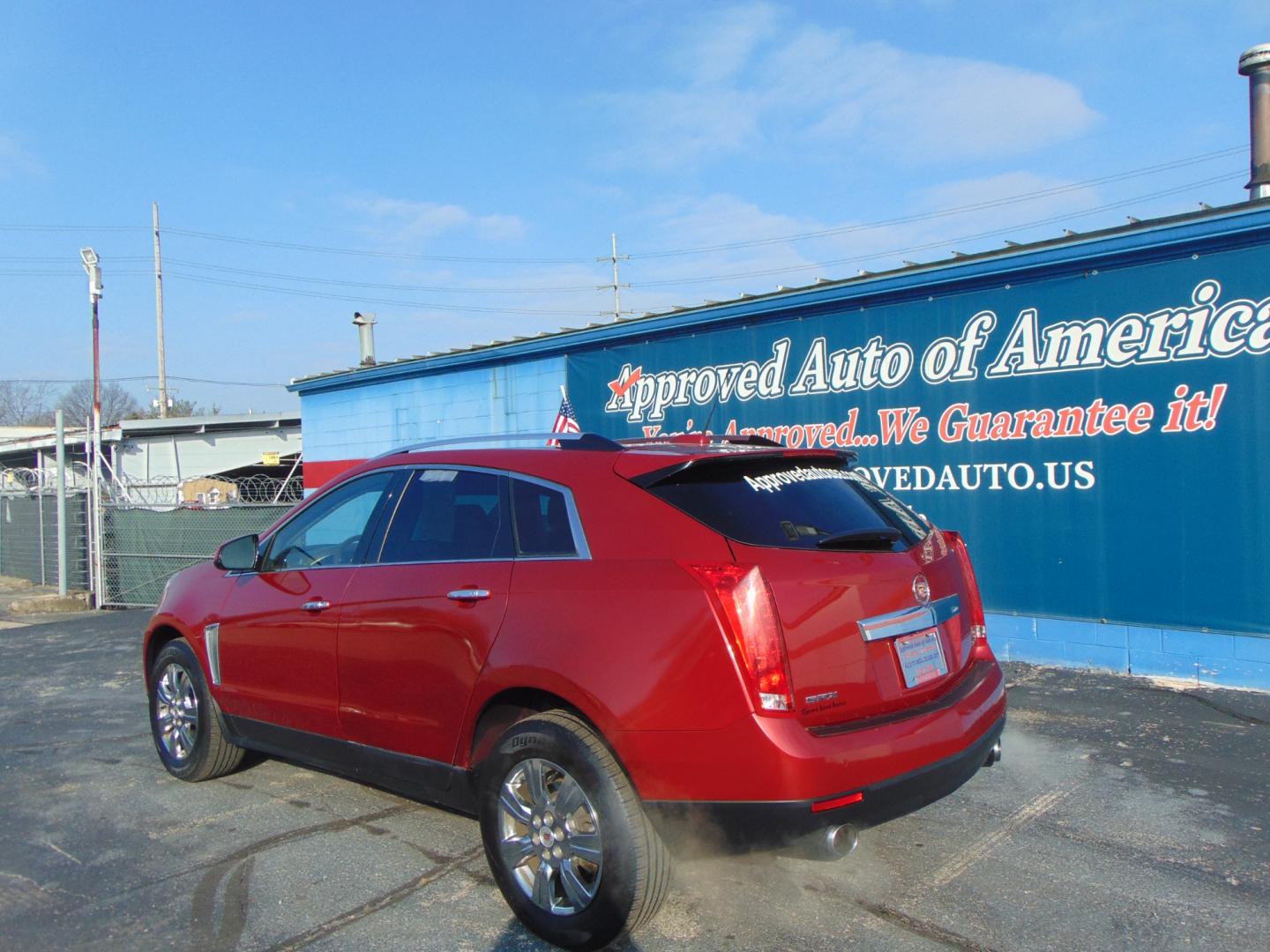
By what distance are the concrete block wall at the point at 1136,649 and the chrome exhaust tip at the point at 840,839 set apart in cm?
505

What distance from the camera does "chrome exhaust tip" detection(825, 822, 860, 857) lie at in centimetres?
316

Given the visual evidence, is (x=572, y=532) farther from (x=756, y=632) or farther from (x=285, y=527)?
(x=285, y=527)

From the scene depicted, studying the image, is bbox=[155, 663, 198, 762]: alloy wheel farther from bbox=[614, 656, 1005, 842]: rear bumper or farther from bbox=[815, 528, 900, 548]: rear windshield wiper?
bbox=[815, 528, 900, 548]: rear windshield wiper

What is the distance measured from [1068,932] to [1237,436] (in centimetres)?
473

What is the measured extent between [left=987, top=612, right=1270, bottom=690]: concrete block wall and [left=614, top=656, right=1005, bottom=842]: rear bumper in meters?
4.64

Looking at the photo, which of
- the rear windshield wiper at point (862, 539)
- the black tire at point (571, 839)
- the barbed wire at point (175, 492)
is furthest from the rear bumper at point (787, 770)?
the barbed wire at point (175, 492)

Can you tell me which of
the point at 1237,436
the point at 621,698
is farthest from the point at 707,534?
the point at 1237,436

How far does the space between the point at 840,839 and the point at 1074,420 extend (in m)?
5.51

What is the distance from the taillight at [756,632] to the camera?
3.17m

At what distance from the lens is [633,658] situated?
10.9 feet

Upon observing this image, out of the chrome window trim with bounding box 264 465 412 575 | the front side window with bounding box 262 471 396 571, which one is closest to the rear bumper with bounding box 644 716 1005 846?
the chrome window trim with bounding box 264 465 412 575

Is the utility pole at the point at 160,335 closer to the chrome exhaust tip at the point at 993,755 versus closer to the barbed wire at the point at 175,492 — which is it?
the barbed wire at the point at 175,492

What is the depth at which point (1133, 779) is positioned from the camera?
5.16 meters

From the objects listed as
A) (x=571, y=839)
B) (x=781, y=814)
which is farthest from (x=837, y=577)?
(x=571, y=839)
